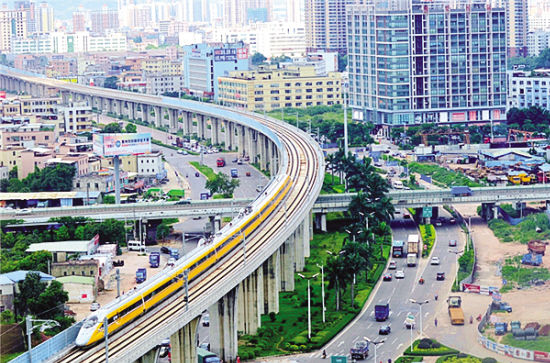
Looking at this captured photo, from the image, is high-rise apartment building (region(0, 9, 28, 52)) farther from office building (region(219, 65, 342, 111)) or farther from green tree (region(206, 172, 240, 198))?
green tree (region(206, 172, 240, 198))

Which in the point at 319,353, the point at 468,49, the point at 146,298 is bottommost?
the point at 319,353

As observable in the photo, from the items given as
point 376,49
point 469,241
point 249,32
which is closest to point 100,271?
point 469,241

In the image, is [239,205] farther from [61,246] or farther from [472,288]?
[472,288]

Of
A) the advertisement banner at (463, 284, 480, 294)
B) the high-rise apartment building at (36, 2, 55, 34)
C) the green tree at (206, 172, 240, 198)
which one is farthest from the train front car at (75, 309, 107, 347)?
the high-rise apartment building at (36, 2, 55, 34)

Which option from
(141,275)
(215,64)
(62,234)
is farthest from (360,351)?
(215,64)

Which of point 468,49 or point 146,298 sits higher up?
point 468,49

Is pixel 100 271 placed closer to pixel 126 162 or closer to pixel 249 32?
pixel 126 162
